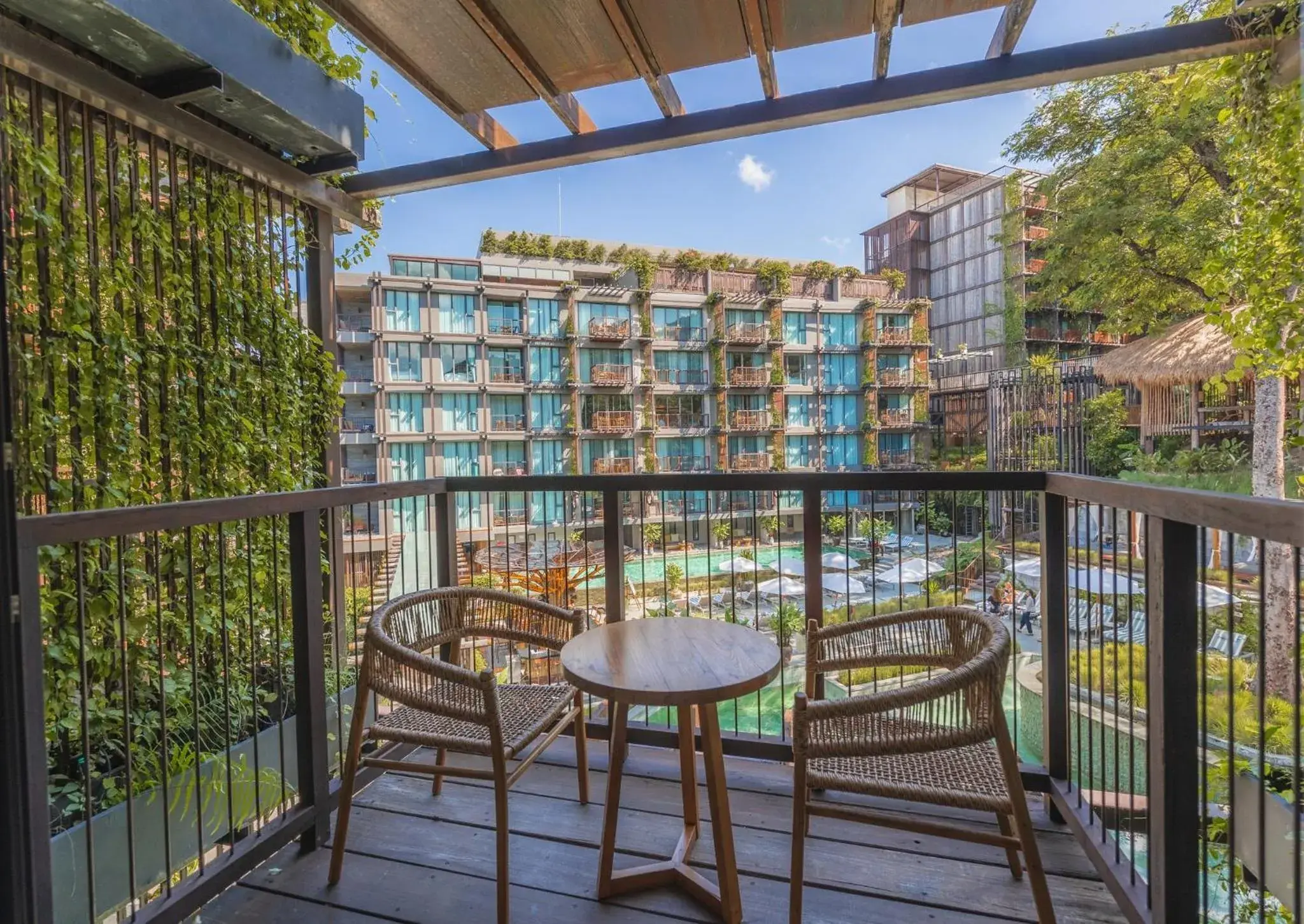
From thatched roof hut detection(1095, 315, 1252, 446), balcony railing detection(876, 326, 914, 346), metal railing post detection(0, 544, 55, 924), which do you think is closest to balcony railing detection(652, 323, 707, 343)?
balcony railing detection(876, 326, 914, 346)

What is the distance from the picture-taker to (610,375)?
17.9 metres

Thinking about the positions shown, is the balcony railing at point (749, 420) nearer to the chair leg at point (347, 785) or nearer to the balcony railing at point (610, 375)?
the balcony railing at point (610, 375)

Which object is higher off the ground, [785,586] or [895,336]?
[895,336]

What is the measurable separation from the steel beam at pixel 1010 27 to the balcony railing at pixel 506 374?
52.4ft

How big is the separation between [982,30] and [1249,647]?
6.94 metres

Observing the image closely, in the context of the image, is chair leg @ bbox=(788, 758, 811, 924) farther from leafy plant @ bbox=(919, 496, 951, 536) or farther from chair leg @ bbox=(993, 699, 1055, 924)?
leafy plant @ bbox=(919, 496, 951, 536)

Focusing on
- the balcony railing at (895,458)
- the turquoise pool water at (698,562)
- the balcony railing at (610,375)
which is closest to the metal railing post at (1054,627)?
the turquoise pool water at (698,562)

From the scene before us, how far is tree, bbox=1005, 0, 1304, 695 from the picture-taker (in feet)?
7.39

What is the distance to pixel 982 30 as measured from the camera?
2.06 m

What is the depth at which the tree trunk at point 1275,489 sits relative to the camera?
5.03 meters

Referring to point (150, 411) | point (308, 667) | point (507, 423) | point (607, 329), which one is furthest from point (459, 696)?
point (607, 329)

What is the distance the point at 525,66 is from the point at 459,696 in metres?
1.92

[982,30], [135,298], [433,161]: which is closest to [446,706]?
[135,298]

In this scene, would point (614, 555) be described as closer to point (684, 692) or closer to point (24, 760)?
point (684, 692)
